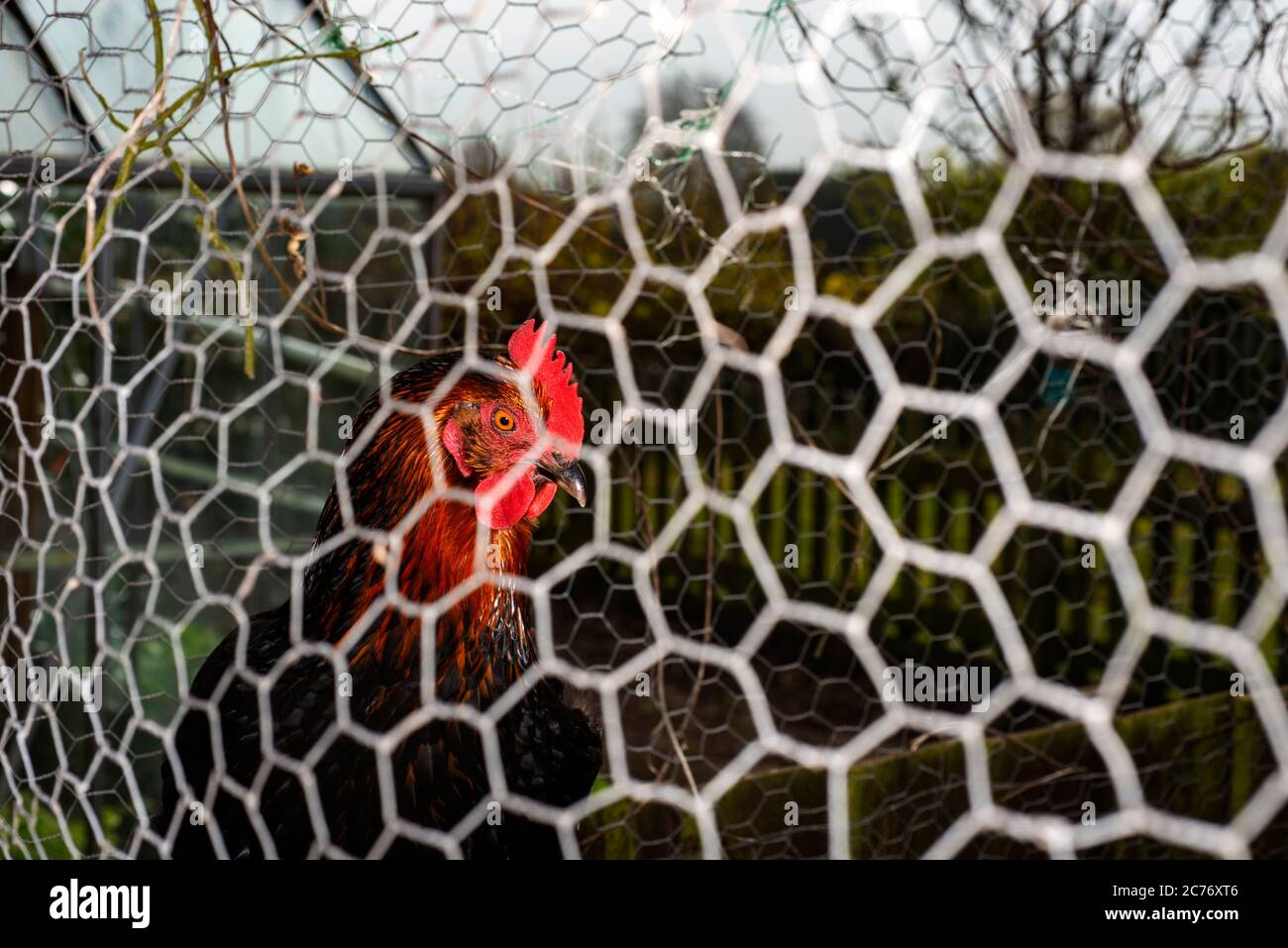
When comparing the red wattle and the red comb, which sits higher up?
the red comb

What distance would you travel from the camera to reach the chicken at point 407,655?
3.23 feet

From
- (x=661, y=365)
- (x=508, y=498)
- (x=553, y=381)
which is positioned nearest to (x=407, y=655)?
(x=508, y=498)

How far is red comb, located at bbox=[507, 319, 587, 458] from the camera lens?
1.08 metres

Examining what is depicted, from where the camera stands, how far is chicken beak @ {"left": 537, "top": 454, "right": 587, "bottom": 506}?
1.00 metres

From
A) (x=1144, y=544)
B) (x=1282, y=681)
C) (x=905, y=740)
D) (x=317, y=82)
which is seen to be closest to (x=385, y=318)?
(x=317, y=82)

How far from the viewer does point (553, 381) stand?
1.09 meters

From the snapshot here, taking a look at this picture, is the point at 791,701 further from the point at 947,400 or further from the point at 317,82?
the point at 947,400

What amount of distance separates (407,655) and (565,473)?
0.84ft

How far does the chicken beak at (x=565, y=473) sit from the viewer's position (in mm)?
998

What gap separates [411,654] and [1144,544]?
6.36ft

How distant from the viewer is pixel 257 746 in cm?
104

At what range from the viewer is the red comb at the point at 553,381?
1075mm

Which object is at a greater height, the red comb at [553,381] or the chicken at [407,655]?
the red comb at [553,381]

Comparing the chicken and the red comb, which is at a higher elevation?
the red comb
